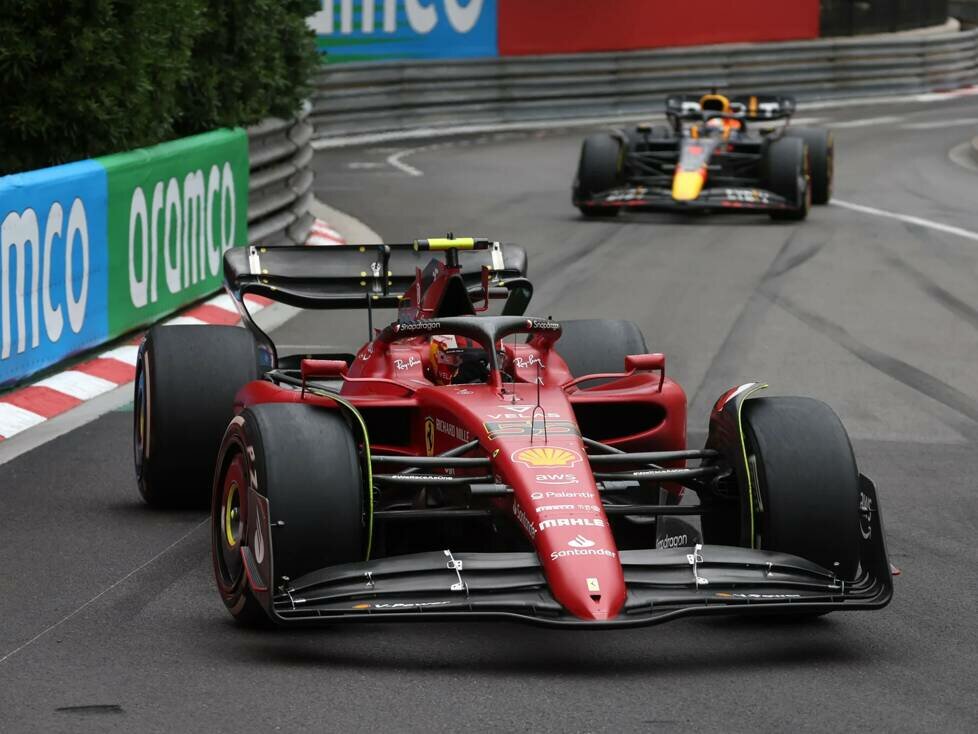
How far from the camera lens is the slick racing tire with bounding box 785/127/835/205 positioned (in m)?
21.5

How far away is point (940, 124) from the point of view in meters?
34.0

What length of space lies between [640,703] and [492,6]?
30.3 meters

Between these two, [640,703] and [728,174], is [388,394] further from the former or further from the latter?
[728,174]

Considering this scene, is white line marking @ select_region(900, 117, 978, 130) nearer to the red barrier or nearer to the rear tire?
the red barrier

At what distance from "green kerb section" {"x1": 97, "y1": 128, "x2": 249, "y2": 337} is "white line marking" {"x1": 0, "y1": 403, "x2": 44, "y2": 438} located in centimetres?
202

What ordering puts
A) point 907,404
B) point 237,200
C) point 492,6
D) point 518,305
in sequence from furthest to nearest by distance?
1. point 492,6
2. point 237,200
3. point 907,404
4. point 518,305

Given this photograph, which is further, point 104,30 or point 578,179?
point 578,179

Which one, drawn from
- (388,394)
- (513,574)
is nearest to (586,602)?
(513,574)

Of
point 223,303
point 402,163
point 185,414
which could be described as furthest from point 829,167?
point 185,414

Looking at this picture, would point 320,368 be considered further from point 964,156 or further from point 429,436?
point 964,156

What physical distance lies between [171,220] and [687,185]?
8093 mm

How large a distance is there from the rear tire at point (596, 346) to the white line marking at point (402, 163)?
17272 mm

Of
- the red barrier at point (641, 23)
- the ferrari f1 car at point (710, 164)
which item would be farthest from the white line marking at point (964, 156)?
the red barrier at point (641, 23)

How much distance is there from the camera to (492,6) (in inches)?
1371
